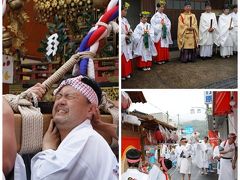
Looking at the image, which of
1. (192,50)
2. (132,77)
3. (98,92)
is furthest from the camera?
(192,50)

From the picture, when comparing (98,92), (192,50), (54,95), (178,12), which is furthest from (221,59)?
(54,95)

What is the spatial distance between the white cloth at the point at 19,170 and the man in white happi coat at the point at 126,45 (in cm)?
59

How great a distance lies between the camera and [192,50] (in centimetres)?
213

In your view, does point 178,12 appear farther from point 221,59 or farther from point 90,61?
point 90,61

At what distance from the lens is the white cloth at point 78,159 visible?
175cm

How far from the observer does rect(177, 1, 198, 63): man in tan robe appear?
2.06m

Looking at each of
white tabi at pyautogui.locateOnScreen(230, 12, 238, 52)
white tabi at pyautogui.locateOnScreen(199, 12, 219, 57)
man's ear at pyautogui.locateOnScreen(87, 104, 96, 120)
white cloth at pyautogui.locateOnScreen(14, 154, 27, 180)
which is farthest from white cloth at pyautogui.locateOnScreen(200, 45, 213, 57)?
white cloth at pyautogui.locateOnScreen(14, 154, 27, 180)

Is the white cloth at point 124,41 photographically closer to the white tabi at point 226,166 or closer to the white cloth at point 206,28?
the white cloth at point 206,28

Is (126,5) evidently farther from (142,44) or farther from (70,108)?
(70,108)

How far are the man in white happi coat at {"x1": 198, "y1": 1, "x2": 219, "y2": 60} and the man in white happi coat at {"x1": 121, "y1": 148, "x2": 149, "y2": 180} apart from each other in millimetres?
588

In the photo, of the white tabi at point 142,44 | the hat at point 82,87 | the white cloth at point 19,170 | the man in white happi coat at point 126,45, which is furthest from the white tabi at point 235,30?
the white cloth at point 19,170

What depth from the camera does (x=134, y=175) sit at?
196cm

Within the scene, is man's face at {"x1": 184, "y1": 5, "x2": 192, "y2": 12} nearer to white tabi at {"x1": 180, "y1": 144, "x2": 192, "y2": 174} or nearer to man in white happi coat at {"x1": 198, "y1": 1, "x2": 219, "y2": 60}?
man in white happi coat at {"x1": 198, "y1": 1, "x2": 219, "y2": 60}

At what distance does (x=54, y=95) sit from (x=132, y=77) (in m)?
0.38
